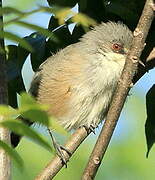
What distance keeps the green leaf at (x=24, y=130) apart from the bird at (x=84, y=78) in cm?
279

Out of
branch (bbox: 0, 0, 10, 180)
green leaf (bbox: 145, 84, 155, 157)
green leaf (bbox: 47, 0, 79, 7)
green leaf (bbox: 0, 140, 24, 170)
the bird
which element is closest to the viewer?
green leaf (bbox: 0, 140, 24, 170)

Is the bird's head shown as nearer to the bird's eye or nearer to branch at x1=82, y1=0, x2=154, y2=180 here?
the bird's eye

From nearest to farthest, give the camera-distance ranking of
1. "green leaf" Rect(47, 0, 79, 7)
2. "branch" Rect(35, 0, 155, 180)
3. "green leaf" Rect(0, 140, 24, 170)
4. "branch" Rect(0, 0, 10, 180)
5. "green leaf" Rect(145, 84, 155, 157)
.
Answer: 1. "green leaf" Rect(0, 140, 24, 170)
2. "branch" Rect(0, 0, 10, 180)
3. "branch" Rect(35, 0, 155, 180)
4. "green leaf" Rect(47, 0, 79, 7)
5. "green leaf" Rect(145, 84, 155, 157)

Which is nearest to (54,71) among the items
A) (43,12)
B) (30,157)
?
(30,157)

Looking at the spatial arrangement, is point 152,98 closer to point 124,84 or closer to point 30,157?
point 124,84

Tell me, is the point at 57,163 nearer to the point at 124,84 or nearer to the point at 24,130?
the point at 124,84

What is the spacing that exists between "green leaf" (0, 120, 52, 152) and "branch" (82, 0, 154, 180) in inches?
43.1

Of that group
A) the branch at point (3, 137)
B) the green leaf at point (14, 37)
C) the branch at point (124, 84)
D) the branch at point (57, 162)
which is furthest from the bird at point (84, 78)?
the green leaf at point (14, 37)

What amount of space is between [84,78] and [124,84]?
186 centimetres

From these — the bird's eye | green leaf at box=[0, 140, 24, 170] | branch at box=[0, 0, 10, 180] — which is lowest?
the bird's eye

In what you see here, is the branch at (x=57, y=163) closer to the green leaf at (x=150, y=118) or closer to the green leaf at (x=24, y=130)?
the green leaf at (x=150, y=118)

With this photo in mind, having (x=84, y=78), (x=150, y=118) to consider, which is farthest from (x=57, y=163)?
(x=84, y=78)

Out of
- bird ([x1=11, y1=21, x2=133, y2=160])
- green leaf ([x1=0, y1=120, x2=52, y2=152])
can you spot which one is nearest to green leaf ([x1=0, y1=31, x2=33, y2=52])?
green leaf ([x1=0, y1=120, x2=52, y2=152])

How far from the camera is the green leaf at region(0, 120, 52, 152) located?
1051 millimetres
